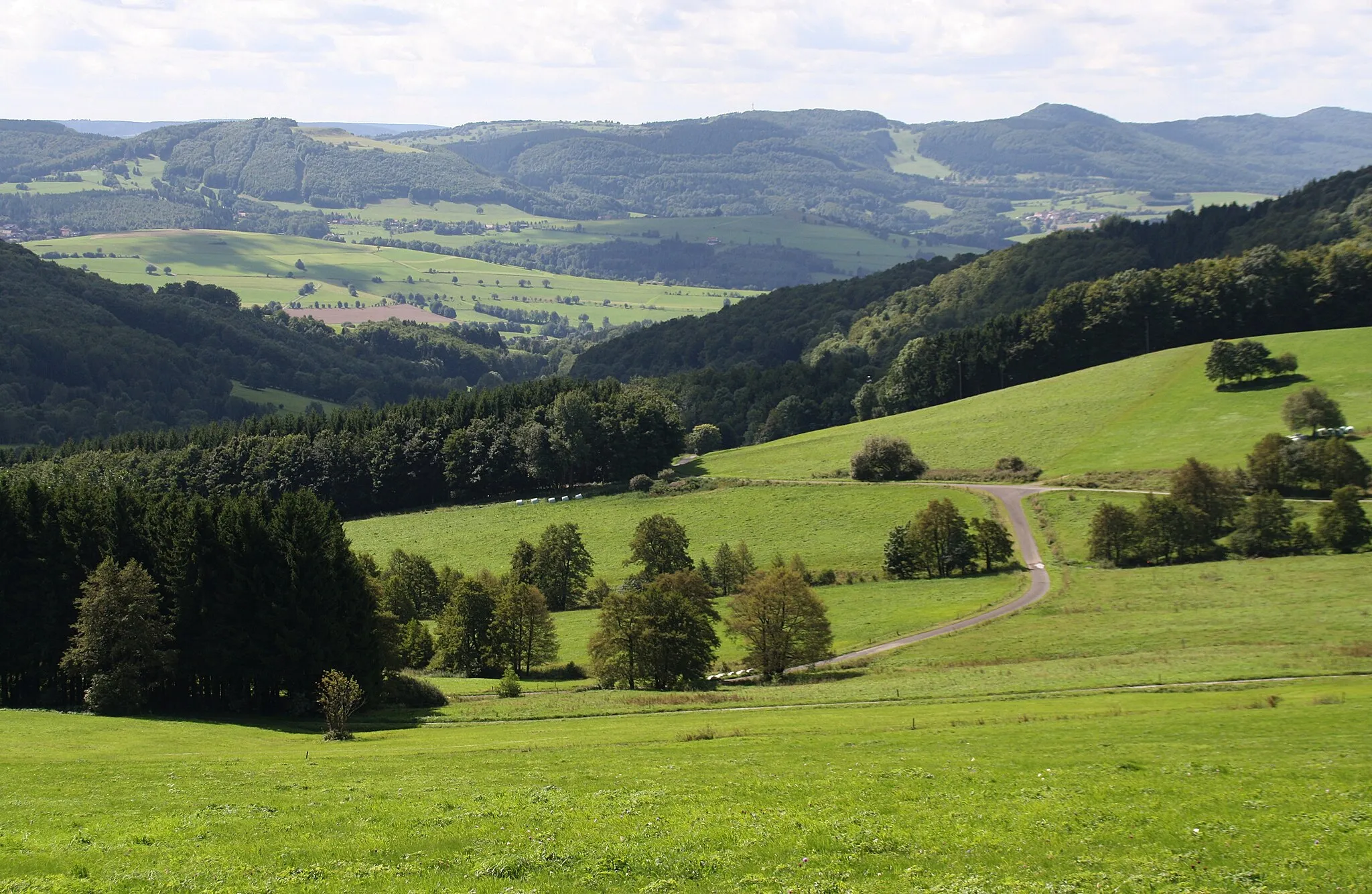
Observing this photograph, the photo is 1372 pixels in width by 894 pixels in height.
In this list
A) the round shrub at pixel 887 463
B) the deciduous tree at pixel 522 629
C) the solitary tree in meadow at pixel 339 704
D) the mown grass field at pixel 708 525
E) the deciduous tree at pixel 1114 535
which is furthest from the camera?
the round shrub at pixel 887 463

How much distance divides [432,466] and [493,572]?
142 ft

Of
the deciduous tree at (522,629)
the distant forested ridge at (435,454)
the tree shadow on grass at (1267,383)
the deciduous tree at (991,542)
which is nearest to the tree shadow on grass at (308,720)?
the deciduous tree at (522,629)

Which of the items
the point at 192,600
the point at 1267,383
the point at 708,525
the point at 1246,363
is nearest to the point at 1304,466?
the point at 1267,383

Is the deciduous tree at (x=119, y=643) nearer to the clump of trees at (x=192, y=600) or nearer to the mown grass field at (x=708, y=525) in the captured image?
the clump of trees at (x=192, y=600)

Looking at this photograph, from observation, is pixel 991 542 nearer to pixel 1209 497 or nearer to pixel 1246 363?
pixel 1209 497

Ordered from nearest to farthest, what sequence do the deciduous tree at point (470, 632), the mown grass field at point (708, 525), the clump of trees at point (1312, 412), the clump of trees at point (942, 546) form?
the deciduous tree at point (470, 632) → the clump of trees at point (942, 546) → the mown grass field at point (708, 525) → the clump of trees at point (1312, 412)

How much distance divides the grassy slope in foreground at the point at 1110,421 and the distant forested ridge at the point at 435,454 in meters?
11.6

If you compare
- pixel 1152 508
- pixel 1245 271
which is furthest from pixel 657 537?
pixel 1245 271

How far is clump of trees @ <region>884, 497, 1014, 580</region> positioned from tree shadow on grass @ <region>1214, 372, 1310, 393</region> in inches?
1963

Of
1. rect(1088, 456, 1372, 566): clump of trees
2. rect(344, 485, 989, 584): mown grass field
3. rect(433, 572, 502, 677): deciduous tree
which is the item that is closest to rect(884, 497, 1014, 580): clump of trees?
rect(344, 485, 989, 584): mown grass field

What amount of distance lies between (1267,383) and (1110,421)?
56.6 ft

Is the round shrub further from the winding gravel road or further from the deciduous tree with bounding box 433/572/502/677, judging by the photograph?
the deciduous tree with bounding box 433/572/502/677

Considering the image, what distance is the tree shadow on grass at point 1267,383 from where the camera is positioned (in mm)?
116750

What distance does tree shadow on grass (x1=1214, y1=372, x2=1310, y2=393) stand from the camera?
116750 millimetres
